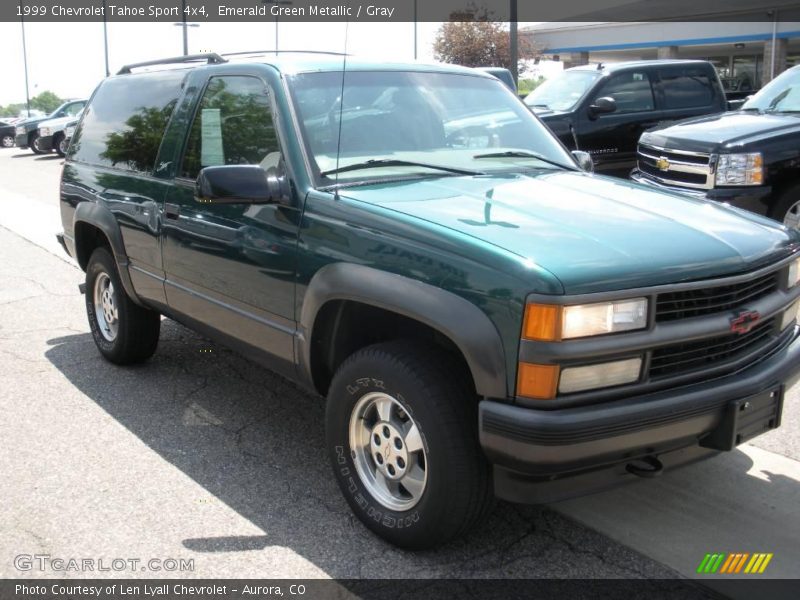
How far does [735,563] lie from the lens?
10.5ft

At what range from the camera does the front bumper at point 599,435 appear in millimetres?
2705

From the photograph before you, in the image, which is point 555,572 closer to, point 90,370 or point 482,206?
point 482,206

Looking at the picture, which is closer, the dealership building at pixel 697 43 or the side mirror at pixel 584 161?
the side mirror at pixel 584 161

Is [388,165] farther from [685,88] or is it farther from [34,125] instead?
[34,125]

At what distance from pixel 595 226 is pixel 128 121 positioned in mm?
3209

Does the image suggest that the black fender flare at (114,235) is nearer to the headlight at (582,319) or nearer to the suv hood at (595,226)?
the suv hood at (595,226)

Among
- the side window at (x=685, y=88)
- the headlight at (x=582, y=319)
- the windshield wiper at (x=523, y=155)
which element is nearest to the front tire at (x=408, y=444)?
the headlight at (x=582, y=319)

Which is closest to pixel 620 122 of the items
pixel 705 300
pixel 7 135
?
pixel 705 300

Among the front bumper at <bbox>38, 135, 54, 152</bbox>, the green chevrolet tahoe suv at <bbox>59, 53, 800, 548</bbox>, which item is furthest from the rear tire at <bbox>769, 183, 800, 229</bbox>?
the front bumper at <bbox>38, 135, 54, 152</bbox>

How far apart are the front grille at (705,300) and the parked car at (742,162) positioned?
373 centimetres

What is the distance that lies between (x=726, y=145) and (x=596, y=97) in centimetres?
428

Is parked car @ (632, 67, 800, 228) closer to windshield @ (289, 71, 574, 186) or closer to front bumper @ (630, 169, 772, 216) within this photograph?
front bumper @ (630, 169, 772, 216)

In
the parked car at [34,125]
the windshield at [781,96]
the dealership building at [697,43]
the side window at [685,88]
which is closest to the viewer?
the windshield at [781,96]

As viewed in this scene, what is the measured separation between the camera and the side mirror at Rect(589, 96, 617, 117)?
33.9 ft
